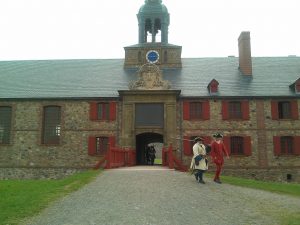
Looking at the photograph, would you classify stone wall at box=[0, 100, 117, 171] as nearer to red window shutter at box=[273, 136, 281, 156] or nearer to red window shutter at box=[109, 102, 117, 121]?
red window shutter at box=[109, 102, 117, 121]

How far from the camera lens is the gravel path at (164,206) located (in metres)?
6.90

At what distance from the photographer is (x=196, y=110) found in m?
24.4

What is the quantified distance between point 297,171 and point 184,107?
851 centimetres

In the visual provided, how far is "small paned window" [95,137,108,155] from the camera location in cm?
2425

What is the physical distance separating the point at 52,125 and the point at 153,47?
1004 centimetres

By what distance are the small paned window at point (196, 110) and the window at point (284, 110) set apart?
534 cm

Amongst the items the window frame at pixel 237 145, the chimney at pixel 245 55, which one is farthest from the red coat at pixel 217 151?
the chimney at pixel 245 55

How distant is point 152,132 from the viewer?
24.2m

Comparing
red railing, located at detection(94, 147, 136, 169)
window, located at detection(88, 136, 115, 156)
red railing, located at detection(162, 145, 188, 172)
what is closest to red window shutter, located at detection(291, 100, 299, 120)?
red railing, located at detection(162, 145, 188, 172)

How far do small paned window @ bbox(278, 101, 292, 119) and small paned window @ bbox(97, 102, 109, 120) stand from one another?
38.6ft

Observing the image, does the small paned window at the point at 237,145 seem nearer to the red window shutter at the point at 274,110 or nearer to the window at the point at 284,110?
the red window shutter at the point at 274,110

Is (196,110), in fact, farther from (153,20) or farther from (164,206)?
(164,206)

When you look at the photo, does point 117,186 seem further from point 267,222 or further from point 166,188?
point 267,222

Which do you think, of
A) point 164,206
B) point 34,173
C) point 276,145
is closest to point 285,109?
point 276,145
